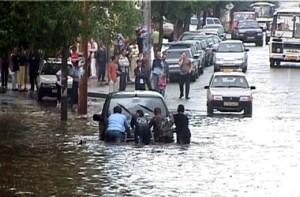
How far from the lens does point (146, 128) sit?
979 inches

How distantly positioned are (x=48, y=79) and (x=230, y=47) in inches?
686

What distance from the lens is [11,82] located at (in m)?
44.8

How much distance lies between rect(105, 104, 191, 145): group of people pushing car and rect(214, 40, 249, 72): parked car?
89.0ft

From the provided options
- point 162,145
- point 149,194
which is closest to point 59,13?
point 162,145

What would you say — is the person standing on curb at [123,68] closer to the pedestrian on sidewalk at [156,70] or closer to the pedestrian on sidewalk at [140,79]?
the pedestrian on sidewalk at [156,70]

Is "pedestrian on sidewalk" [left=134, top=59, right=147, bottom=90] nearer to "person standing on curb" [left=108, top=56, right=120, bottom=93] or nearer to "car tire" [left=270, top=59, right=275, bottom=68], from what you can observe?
"person standing on curb" [left=108, top=56, right=120, bottom=93]

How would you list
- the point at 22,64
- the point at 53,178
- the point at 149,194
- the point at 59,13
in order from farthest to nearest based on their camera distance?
the point at 22,64
the point at 59,13
the point at 53,178
the point at 149,194

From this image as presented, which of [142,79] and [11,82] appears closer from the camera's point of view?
[142,79]

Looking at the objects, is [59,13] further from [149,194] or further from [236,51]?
[236,51]

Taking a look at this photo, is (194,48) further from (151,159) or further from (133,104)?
(151,159)

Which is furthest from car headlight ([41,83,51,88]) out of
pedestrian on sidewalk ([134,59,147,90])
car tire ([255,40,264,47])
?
car tire ([255,40,264,47])

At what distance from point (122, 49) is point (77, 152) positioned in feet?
70.6

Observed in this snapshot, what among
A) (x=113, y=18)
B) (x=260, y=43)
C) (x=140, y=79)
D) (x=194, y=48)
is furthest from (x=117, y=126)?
(x=260, y=43)

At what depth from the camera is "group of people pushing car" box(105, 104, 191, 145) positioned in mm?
24750
